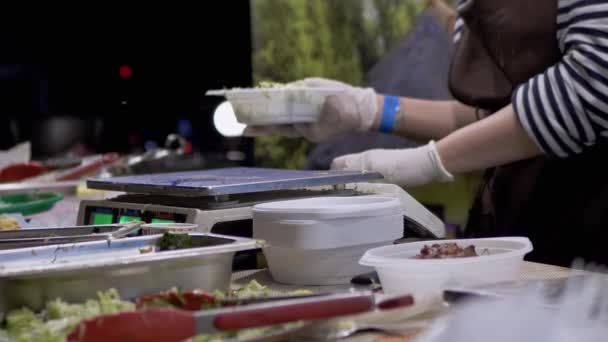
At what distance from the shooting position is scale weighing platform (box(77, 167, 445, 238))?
1.18m

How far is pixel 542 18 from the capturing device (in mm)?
1788

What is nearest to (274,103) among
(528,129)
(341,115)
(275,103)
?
(275,103)

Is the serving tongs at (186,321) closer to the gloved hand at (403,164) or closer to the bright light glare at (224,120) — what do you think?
the gloved hand at (403,164)

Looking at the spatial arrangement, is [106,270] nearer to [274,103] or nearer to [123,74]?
[274,103]

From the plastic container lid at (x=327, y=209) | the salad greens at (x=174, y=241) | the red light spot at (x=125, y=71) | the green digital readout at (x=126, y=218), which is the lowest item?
the green digital readout at (x=126, y=218)

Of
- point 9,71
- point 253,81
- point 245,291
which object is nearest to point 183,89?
point 253,81

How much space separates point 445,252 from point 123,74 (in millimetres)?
3104

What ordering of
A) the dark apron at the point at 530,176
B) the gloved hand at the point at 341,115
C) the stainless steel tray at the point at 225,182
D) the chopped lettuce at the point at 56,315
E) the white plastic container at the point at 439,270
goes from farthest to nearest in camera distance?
the gloved hand at the point at 341,115, the dark apron at the point at 530,176, the stainless steel tray at the point at 225,182, the white plastic container at the point at 439,270, the chopped lettuce at the point at 56,315

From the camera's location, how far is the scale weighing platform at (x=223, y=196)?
118 centimetres

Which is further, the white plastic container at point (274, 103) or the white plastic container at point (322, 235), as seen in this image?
the white plastic container at point (274, 103)

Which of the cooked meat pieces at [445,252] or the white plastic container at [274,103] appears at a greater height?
the white plastic container at [274,103]

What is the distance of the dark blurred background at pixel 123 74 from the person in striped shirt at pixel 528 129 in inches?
66.5

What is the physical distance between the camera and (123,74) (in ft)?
12.4

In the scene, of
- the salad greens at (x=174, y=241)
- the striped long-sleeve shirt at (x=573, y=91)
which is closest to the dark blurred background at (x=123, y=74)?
the striped long-sleeve shirt at (x=573, y=91)
